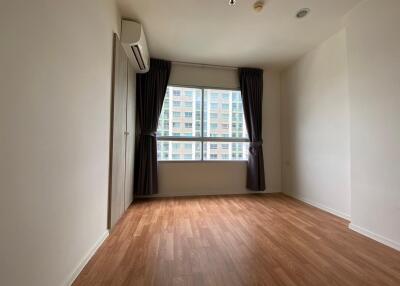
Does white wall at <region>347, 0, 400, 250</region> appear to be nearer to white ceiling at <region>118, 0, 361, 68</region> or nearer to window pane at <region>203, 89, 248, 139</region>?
white ceiling at <region>118, 0, 361, 68</region>

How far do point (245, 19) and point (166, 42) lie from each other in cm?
126

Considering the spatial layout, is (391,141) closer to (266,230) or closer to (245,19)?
(266,230)

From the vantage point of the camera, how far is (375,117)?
6.58ft

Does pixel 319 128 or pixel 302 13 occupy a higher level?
pixel 302 13

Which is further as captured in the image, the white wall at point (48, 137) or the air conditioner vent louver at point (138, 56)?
the air conditioner vent louver at point (138, 56)

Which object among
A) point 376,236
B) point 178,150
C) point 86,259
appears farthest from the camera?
point 178,150

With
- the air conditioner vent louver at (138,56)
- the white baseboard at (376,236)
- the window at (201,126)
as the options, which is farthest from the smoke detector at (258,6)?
the white baseboard at (376,236)

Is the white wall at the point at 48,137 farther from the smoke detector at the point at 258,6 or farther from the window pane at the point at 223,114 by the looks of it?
the window pane at the point at 223,114

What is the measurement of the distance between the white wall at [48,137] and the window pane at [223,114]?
2444mm

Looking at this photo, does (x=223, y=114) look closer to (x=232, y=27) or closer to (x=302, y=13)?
(x=232, y=27)

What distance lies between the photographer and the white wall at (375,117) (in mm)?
1845

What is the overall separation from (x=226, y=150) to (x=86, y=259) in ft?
9.74

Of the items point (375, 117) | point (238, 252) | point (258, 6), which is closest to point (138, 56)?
point (258, 6)

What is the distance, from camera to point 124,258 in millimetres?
1630
